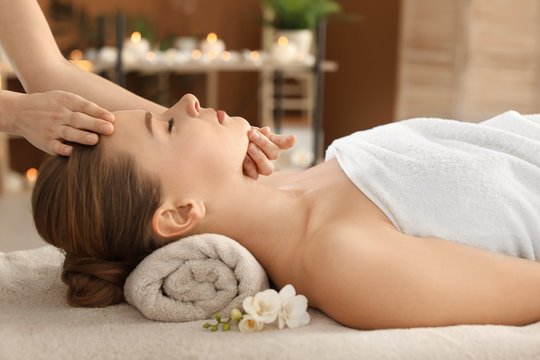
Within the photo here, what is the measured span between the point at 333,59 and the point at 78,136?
5.18 metres

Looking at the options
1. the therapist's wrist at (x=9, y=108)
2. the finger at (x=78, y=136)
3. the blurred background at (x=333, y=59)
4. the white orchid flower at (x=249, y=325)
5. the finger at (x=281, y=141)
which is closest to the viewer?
the white orchid flower at (x=249, y=325)

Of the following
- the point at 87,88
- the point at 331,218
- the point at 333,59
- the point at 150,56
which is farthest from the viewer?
the point at 333,59

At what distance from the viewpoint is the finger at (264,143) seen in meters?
1.45

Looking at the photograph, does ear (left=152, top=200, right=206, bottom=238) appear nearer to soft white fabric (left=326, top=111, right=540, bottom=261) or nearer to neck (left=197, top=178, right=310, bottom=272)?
neck (left=197, top=178, right=310, bottom=272)

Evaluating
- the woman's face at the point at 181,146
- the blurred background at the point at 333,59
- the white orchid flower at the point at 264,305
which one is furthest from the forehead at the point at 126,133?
the blurred background at the point at 333,59

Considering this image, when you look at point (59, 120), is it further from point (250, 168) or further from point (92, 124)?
point (250, 168)

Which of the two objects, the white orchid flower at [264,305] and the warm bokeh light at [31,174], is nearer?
the white orchid flower at [264,305]

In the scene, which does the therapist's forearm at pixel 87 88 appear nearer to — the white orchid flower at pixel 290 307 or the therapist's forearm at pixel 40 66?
the therapist's forearm at pixel 40 66

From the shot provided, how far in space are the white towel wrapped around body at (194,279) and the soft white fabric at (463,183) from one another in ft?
1.05

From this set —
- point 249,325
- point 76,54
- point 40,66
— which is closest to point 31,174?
point 76,54

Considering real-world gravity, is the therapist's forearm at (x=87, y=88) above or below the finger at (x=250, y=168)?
above

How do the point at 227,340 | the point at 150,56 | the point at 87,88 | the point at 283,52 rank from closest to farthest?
1. the point at 227,340
2. the point at 87,88
3. the point at 150,56
4. the point at 283,52

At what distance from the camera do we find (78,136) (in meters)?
1.28

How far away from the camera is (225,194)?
1.34 meters
